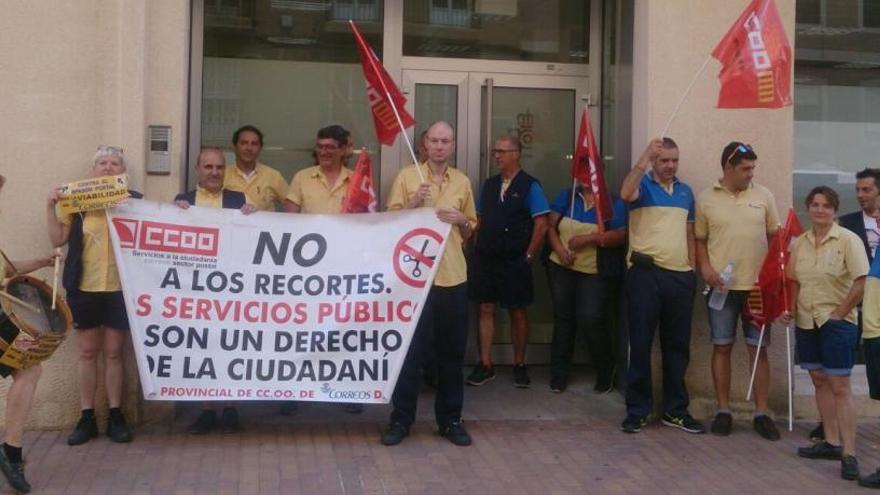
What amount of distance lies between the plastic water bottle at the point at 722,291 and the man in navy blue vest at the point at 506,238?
1558mm

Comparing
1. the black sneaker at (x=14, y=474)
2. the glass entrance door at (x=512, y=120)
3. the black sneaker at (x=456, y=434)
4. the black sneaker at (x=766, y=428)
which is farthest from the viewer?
the glass entrance door at (x=512, y=120)

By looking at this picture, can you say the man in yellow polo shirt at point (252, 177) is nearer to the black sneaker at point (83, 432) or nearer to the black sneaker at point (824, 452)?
the black sneaker at point (83, 432)

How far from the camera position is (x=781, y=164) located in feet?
25.7

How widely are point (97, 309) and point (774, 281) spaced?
4.40 meters

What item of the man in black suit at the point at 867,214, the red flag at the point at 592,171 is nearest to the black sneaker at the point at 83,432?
the red flag at the point at 592,171

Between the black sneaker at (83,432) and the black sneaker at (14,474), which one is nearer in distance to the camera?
the black sneaker at (14,474)

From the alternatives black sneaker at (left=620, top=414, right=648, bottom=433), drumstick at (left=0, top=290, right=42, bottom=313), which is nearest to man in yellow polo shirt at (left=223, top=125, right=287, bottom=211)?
drumstick at (left=0, top=290, right=42, bottom=313)

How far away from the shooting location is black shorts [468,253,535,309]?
8.38 meters

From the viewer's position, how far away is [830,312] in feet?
21.6

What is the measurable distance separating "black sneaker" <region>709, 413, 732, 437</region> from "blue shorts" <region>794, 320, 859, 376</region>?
91cm

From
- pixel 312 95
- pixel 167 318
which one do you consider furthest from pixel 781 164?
pixel 167 318

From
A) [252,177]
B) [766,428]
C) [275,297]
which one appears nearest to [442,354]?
[275,297]

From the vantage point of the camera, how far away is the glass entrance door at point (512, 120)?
8.88 m

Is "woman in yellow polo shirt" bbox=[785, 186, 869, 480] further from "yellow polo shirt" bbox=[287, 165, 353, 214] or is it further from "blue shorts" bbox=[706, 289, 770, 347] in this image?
"yellow polo shirt" bbox=[287, 165, 353, 214]
